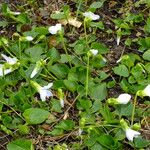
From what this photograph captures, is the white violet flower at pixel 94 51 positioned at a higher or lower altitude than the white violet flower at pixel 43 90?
higher

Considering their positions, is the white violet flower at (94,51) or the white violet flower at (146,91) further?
the white violet flower at (94,51)

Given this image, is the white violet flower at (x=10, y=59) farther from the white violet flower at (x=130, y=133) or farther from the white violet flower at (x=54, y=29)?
the white violet flower at (x=130, y=133)

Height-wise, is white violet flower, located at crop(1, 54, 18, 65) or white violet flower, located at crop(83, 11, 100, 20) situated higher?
white violet flower, located at crop(83, 11, 100, 20)

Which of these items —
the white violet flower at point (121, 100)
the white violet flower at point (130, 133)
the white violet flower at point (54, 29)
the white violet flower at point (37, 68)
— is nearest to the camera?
the white violet flower at point (130, 133)

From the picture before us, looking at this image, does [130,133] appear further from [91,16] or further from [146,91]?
[91,16]

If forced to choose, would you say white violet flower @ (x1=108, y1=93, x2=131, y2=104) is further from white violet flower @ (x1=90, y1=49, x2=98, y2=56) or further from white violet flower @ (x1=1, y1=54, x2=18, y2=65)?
white violet flower @ (x1=1, y1=54, x2=18, y2=65)

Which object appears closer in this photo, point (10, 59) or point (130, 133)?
point (130, 133)

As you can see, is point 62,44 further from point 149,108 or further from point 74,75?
point 149,108

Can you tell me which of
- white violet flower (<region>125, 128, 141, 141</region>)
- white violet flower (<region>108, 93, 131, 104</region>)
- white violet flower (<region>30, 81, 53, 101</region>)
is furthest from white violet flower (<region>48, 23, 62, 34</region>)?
white violet flower (<region>125, 128, 141, 141</region>)

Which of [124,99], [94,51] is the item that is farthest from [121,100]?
[94,51]

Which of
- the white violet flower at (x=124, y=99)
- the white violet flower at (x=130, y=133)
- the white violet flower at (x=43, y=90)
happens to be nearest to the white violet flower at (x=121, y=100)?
the white violet flower at (x=124, y=99)

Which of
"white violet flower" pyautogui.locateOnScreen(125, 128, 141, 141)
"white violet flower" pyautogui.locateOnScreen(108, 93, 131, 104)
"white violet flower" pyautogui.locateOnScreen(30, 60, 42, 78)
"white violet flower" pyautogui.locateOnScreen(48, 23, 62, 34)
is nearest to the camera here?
"white violet flower" pyautogui.locateOnScreen(125, 128, 141, 141)
